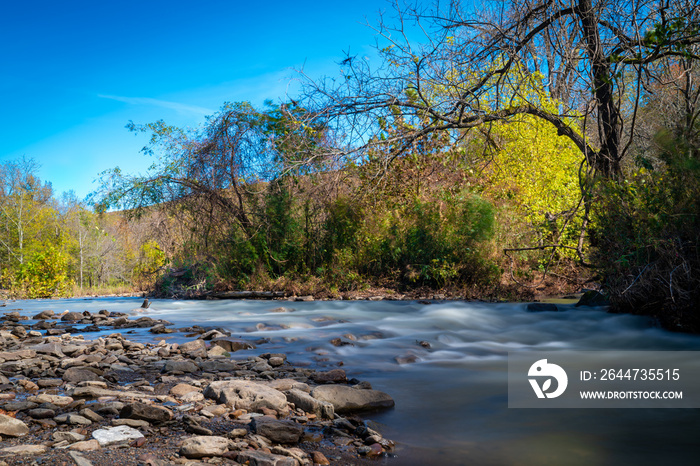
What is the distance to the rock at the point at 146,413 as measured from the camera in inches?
121

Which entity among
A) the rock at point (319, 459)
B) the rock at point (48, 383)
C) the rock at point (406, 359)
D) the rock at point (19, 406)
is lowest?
the rock at point (406, 359)

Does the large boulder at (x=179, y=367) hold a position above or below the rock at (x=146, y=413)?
below

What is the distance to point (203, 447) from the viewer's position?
2646 millimetres

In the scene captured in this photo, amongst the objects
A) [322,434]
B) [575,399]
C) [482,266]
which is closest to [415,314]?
[482,266]

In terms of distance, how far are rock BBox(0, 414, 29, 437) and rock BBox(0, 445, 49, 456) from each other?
0.28 m

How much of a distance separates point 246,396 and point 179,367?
4.83ft

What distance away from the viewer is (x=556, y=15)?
7.00 meters

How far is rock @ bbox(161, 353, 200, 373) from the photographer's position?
4.70 meters

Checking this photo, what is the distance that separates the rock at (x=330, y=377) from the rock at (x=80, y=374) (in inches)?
75.8

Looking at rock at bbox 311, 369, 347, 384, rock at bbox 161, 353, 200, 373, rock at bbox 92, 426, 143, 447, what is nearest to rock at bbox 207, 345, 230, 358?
rock at bbox 161, 353, 200, 373

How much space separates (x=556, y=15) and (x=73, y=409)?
296 inches

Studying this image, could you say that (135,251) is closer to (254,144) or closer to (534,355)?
(254,144)

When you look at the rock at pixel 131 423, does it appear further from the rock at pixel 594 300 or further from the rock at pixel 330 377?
the rock at pixel 594 300

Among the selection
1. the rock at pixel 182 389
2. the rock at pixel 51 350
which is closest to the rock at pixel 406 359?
the rock at pixel 182 389
